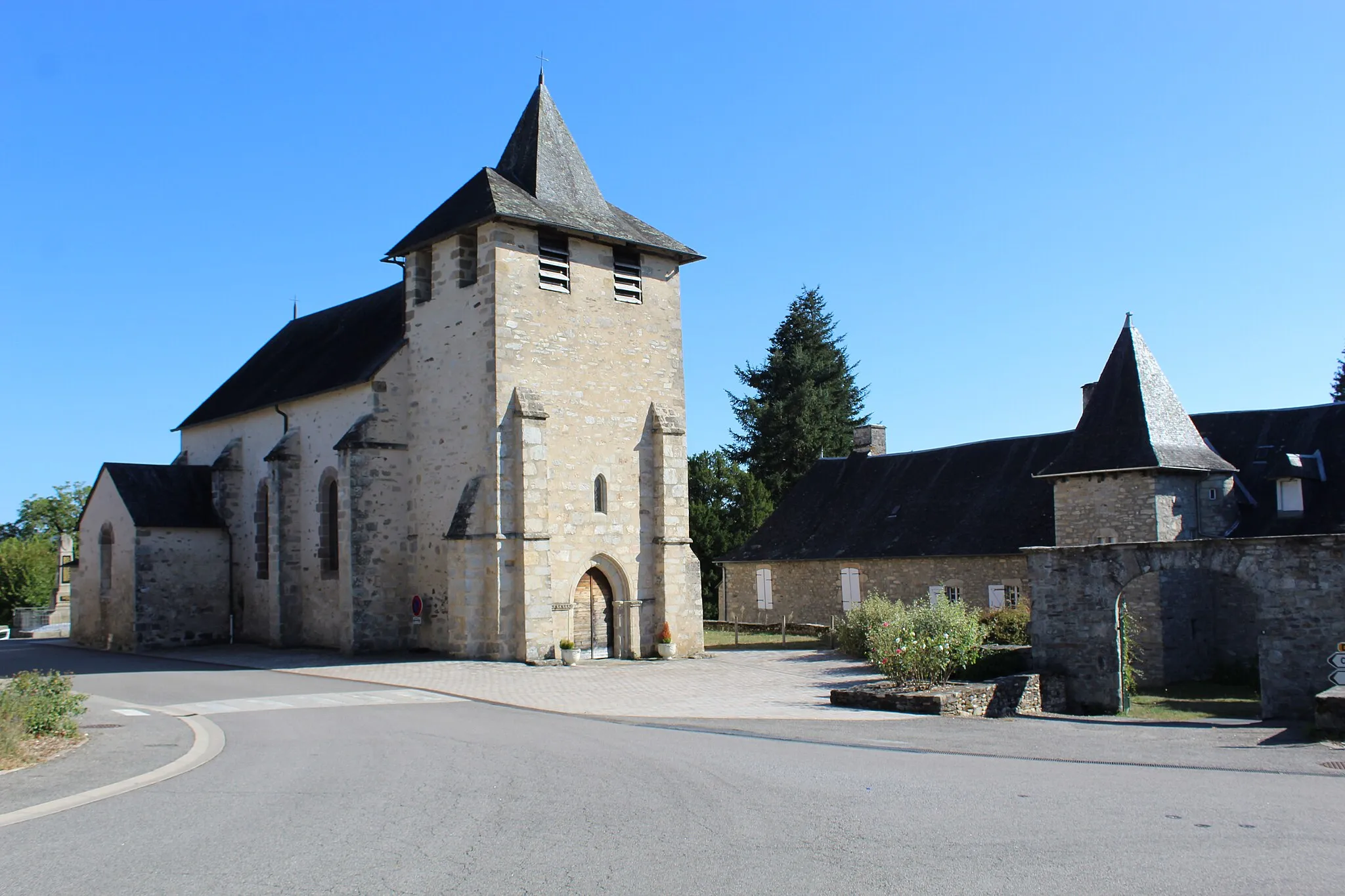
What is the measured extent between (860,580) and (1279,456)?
11351 millimetres

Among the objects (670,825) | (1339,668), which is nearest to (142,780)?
(670,825)

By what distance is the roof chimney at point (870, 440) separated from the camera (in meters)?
37.3

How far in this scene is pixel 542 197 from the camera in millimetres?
23453

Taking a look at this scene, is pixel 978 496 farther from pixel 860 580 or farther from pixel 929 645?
pixel 929 645

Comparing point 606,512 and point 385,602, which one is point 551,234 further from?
point 385,602

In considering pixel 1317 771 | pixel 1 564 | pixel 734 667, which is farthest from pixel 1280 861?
pixel 1 564

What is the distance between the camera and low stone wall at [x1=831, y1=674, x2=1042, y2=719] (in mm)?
15625

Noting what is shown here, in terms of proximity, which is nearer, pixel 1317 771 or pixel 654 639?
A: pixel 1317 771

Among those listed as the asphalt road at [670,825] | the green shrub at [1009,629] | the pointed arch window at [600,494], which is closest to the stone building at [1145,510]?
the green shrub at [1009,629]

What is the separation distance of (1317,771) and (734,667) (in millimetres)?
12473

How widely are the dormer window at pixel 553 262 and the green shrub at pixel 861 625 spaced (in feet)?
30.8

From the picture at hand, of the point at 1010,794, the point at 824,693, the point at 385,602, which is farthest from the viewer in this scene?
the point at 385,602

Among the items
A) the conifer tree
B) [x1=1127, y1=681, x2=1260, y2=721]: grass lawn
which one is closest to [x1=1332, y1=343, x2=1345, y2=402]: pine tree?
the conifer tree

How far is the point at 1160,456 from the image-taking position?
900 inches
